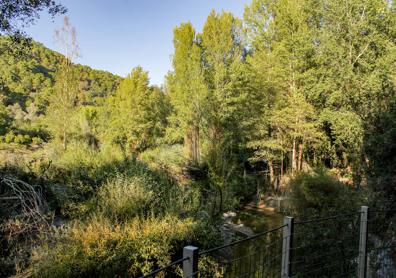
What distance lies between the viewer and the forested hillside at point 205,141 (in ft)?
14.1

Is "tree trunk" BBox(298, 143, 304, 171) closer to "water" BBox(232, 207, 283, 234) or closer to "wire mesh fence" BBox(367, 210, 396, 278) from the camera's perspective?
"water" BBox(232, 207, 283, 234)

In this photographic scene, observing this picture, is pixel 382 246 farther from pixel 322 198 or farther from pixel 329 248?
pixel 322 198

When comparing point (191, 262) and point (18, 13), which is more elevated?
point (18, 13)

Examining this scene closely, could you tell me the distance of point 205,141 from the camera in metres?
12.6

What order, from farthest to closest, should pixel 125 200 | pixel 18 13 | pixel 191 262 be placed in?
pixel 125 200
pixel 18 13
pixel 191 262

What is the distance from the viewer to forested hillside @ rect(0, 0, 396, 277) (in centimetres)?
430

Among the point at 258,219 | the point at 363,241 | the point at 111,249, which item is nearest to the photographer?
the point at 363,241

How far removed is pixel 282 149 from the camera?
37.9ft

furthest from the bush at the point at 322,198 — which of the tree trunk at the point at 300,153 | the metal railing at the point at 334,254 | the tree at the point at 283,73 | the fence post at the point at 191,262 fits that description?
the tree trunk at the point at 300,153

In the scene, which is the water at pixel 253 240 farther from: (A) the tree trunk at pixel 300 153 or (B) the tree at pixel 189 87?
(B) the tree at pixel 189 87

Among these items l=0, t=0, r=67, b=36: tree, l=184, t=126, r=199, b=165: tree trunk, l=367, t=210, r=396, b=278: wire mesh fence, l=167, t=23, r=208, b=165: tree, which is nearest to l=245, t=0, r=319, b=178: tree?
l=167, t=23, r=208, b=165: tree

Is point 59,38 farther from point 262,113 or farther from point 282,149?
point 282,149

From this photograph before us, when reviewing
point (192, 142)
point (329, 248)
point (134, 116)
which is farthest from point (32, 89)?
point (329, 248)

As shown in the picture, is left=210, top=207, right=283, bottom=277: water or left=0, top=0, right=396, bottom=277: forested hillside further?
left=210, top=207, right=283, bottom=277: water
